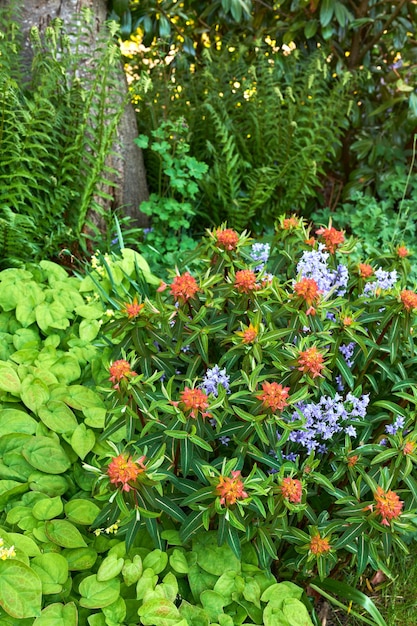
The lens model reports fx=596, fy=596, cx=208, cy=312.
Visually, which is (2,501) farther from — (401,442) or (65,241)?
(65,241)

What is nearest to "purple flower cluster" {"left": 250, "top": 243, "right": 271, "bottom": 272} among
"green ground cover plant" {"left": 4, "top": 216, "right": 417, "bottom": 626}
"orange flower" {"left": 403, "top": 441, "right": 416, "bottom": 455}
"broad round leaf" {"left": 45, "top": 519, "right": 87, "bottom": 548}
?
"green ground cover plant" {"left": 4, "top": 216, "right": 417, "bottom": 626}

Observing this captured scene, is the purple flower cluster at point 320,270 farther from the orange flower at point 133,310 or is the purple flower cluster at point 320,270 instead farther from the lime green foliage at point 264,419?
the orange flower at point 133,310

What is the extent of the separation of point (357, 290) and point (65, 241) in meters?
1.64

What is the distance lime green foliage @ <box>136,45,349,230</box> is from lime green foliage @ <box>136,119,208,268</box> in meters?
0.14

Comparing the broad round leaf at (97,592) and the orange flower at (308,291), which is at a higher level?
the orange flower at (308,291)

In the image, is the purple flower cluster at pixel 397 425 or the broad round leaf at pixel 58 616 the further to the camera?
the purple flower cluster at pixel 397 425

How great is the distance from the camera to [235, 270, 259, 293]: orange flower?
70.3 inches

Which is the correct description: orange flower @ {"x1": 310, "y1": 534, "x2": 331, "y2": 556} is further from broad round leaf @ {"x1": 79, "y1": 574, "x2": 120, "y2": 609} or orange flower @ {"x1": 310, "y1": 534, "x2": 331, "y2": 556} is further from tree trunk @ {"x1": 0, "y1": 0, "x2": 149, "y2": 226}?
tree trunk @ {"x1": 0, "y1": 0, "x2": 149, "y2": 226}

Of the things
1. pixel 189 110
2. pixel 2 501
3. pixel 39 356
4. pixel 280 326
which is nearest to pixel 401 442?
pixel 280 326

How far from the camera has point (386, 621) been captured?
2068 mm

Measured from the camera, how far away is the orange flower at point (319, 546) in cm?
170

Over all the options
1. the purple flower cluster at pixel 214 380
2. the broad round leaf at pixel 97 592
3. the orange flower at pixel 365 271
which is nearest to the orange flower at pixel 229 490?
the purple flower cluster at pixel 214 380

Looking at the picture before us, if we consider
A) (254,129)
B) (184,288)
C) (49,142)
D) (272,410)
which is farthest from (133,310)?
(254,129)

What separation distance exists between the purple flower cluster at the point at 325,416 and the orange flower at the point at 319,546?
0.85ft
